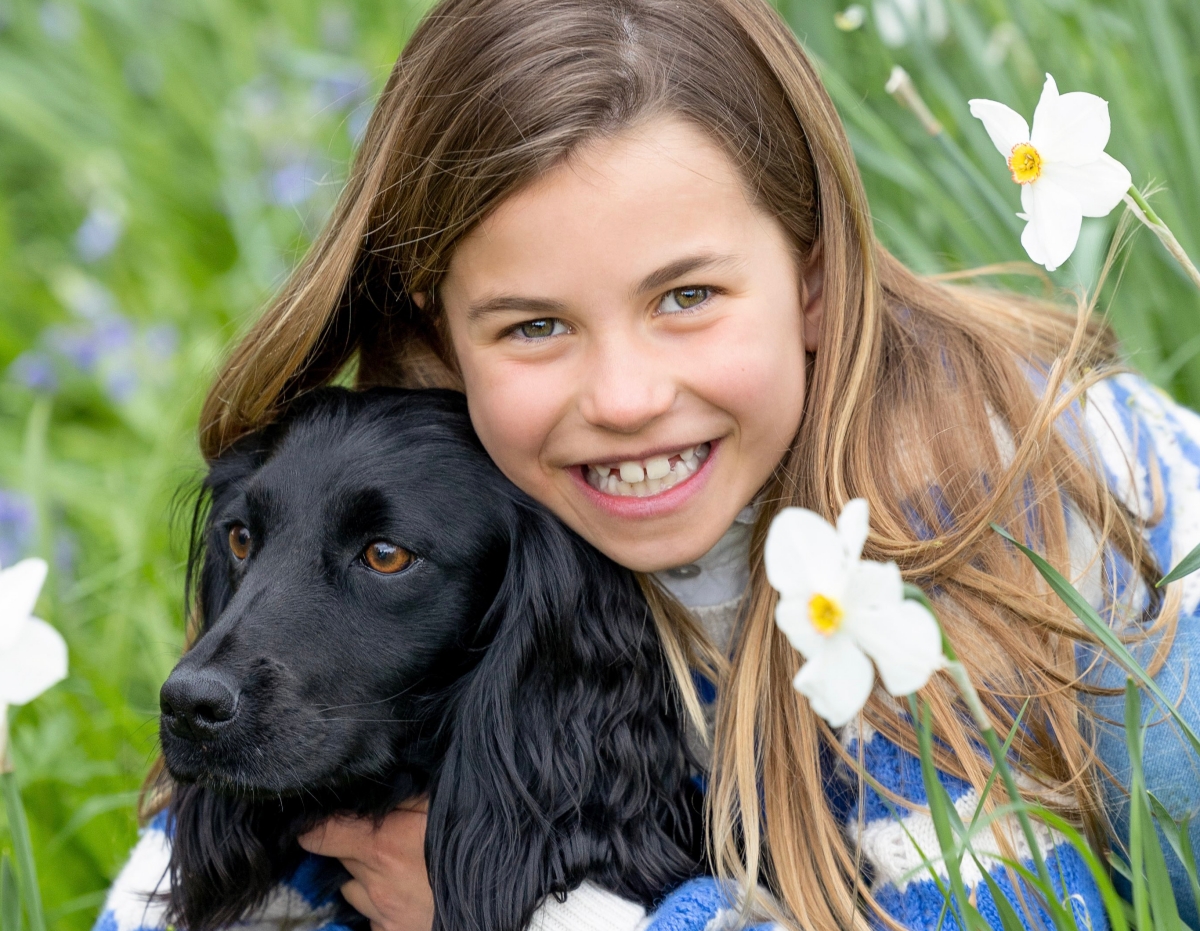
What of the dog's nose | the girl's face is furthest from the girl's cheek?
the dog's nose

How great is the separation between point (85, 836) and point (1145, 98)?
9.26ft

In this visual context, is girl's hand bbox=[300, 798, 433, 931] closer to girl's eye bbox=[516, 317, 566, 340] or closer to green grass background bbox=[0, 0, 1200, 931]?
green grass background bbox=[0, 0, 1200, 931]

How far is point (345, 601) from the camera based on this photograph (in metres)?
1.71

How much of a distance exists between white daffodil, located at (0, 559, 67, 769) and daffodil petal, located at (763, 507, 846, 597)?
1.80 feet

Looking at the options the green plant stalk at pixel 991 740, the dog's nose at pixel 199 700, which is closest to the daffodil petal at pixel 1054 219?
the green plant stalk at pixel 991 740

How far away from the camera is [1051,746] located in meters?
1.74

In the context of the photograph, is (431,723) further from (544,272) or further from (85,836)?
(85,836)

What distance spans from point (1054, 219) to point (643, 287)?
56cm

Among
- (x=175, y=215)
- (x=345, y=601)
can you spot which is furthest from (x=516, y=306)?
(x=175, y=215)

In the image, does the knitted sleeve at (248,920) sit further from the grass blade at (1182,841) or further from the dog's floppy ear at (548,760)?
the grass blade at (1182,841)

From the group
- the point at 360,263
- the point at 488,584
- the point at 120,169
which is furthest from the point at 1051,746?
the point at 120,169

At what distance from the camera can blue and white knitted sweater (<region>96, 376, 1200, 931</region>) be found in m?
1.64

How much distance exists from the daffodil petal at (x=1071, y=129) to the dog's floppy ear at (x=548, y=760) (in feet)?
2.83

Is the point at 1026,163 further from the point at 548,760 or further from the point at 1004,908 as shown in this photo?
the point at 548,760
